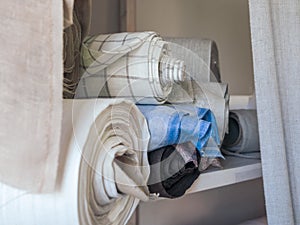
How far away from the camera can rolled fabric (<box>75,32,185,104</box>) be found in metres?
0.46

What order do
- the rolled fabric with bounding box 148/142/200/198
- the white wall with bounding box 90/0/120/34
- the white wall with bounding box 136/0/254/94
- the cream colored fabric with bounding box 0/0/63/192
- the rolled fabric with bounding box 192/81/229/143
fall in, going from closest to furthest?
1. the cream colored fabric with bounding box 0/0/63/192
2. the rolled fabric with bounding box 148/142/200/198
3. the rolled fabric with bounding box 192/81/229/143
4. the white wall with bounding box 90/0/120/34
5. the white wall with bounding box 136/0/254/94

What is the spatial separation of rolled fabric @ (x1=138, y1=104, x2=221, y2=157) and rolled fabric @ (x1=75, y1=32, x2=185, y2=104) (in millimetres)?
27

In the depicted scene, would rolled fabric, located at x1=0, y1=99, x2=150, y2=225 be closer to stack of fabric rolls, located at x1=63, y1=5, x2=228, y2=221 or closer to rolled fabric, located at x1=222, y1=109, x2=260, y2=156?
stack of fabric rolls, located at x1=63, y1=5, x2=228, y2=221

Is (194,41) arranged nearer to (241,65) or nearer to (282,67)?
(282,67)

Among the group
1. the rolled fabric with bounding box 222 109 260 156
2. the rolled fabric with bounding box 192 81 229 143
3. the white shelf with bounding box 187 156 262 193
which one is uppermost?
the rolled fabric with bounding box 192 81 229 143

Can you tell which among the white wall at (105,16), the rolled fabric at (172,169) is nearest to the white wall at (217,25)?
the white wall at (105,16)

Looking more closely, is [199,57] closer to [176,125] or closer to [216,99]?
[216,99]

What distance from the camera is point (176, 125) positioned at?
1.46ft

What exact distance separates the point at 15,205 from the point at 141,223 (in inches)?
18.0

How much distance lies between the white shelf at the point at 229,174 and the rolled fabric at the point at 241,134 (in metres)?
0.03

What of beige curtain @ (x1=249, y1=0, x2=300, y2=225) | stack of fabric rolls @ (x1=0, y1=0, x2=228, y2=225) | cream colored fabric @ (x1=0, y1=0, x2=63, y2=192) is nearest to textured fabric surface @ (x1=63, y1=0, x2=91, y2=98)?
stack of fabric rolls @ (x1=0, y1=0, x2=228, y2=225)

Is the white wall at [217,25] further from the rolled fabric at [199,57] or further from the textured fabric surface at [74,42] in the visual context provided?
the textured fabric surface at [74,42]

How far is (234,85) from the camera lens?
974mm

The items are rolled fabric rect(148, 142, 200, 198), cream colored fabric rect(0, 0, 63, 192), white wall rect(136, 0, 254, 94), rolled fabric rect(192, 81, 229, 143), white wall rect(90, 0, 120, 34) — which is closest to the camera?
cream colored fabric rect(0, 0, 63, 192)
